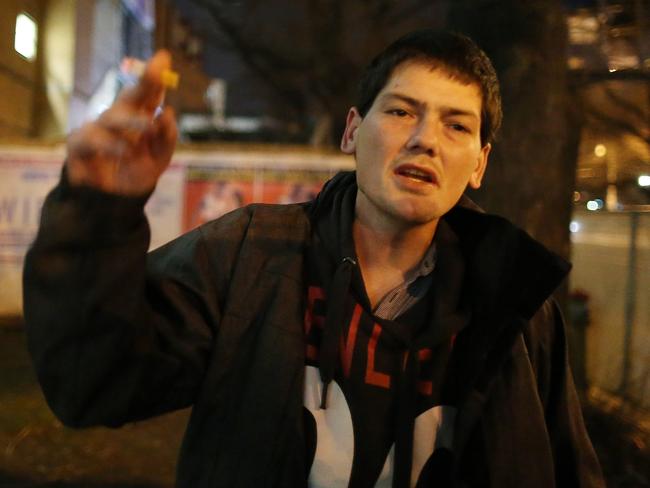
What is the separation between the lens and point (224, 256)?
1526mm

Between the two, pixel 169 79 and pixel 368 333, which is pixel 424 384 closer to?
pixel 368 333

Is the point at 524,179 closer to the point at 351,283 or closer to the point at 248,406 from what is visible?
the point at 351,283

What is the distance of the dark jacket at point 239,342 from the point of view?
3.77ft

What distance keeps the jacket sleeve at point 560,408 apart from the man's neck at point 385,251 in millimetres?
371

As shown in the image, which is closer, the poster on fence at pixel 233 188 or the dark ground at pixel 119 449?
the dark ground at pixel 119 449

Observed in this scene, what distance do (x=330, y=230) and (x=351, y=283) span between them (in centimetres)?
17

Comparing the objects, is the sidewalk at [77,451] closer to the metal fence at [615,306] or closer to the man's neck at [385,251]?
the man's neck at [385,251]

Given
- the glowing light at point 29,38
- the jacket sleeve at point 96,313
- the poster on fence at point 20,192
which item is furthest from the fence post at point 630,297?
the glowing light at point 29,38

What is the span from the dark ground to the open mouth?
122 inches

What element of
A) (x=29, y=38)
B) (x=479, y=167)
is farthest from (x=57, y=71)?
(x=479, y=167)

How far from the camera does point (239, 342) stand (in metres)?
1.48

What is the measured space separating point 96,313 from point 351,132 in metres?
0.95

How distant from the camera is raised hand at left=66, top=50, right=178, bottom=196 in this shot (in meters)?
1.07

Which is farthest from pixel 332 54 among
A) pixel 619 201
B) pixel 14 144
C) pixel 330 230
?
pixel 330 230
